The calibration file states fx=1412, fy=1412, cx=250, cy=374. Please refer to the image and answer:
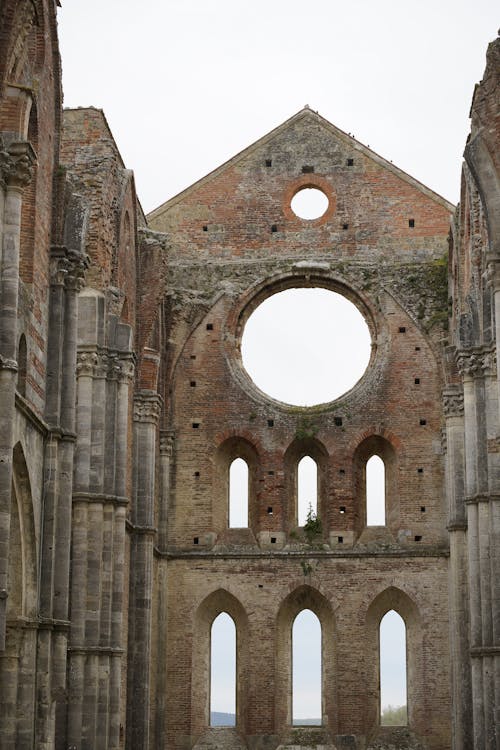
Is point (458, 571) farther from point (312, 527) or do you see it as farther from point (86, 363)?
point (86, 363)

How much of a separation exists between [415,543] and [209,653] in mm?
4174

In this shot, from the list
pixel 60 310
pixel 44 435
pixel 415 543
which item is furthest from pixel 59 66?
pixel 415 543

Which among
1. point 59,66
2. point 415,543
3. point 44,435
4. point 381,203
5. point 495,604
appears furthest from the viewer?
point 381,203

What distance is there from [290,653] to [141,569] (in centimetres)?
340

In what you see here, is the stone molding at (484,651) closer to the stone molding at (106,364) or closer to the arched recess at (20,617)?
the stone molding at (106,364)

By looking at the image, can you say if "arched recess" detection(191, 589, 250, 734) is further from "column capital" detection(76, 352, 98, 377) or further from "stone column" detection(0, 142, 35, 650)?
"stone column" detection(0, 142, 35, 650)

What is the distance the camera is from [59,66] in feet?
58.7

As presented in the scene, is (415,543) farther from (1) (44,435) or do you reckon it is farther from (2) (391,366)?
(1) (44,435)

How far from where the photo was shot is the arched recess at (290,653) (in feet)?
80.3

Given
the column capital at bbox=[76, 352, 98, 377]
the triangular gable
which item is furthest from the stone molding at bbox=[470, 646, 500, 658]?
the triangular gable

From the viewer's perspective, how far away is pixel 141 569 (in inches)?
921

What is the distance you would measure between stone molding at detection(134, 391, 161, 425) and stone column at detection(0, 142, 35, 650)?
10.0 m

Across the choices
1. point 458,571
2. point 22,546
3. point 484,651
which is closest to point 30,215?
point 22,546

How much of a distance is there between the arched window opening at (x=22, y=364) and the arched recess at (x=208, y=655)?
10.00 m
